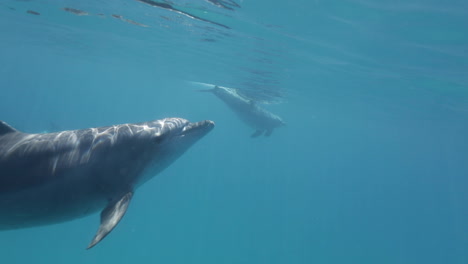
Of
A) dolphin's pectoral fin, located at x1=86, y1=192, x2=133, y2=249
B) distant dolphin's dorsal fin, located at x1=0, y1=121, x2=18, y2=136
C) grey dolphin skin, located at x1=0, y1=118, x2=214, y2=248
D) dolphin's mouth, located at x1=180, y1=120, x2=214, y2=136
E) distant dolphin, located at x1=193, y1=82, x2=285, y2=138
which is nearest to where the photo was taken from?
dolphin's pectoral fin, located at x1=86, y1=192, x2=133, y2=249

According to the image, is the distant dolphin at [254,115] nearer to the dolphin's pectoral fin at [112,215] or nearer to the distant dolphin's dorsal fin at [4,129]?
the distant dolphin's dorsal fin at [4,129]

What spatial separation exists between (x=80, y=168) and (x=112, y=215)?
92cm

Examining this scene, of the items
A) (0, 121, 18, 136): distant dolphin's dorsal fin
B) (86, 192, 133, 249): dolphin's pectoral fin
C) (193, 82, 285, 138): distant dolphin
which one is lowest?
(193, 82, 285, 138): distant dolphin

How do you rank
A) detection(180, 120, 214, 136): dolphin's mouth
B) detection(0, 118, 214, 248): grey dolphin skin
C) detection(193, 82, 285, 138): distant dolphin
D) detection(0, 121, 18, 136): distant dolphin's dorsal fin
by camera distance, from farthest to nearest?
detection(193, 82, 285, 138): distant dolphin, detection(180, 120, 214, 136): dolphin's mouth, detection(0, 121, 18, 136): distant dolphin's dorsal fin, detection(0, 118, 214, 248): grey dolphin skin

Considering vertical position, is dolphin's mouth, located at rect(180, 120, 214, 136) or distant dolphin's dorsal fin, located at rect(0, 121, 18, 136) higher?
dolphin's mouth, located at rect(180, 120, 214, 136)

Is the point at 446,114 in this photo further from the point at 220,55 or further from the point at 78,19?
the point at 78,19

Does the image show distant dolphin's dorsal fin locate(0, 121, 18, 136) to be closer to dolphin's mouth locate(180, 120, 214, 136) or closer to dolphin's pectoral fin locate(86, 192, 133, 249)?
dolphin's pectoral fin locate(86, 192, 133, 249)

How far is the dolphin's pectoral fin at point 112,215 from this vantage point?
14.9 ft

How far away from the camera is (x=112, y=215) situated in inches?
192

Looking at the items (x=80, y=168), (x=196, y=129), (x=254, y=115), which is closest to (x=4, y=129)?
(x=80, y=168)

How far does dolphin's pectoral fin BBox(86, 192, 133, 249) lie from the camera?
179 inches

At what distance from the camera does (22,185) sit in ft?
15.1

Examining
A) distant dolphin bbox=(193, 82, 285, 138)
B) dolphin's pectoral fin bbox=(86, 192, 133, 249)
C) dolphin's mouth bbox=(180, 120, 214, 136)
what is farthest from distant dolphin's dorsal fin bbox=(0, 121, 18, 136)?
distant dolphin bbox=(193, 82, 285, 138)

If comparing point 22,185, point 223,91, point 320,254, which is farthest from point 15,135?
point 320,254
